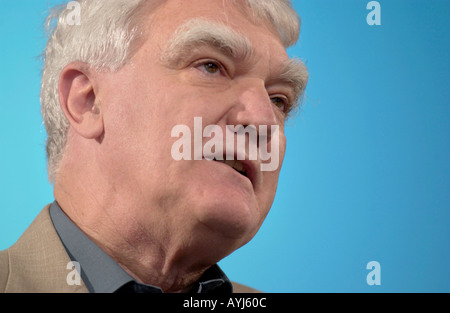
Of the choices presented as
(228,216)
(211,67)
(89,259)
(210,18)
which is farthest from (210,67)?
(89,259)

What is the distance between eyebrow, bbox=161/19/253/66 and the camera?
3.64 feet

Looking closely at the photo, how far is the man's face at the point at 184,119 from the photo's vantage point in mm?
1044

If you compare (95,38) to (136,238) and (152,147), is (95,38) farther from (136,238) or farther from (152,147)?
(136,238)

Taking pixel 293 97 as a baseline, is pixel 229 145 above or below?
below

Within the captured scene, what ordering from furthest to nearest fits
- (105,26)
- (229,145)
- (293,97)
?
(293,97), (105,26), (229,145)

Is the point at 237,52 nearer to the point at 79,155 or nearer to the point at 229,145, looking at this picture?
the point at 229,145

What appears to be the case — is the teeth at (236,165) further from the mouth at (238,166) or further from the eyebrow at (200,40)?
the eyebrow at (200,40)

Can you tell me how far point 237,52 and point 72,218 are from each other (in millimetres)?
528

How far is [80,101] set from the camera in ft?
3.85

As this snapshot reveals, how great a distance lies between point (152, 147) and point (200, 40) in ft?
0.84

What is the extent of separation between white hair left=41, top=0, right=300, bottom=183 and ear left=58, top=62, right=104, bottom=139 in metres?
0.03

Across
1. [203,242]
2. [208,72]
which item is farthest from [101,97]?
[203,242]

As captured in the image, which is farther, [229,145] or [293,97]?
[293,97]

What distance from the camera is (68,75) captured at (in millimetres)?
1191
